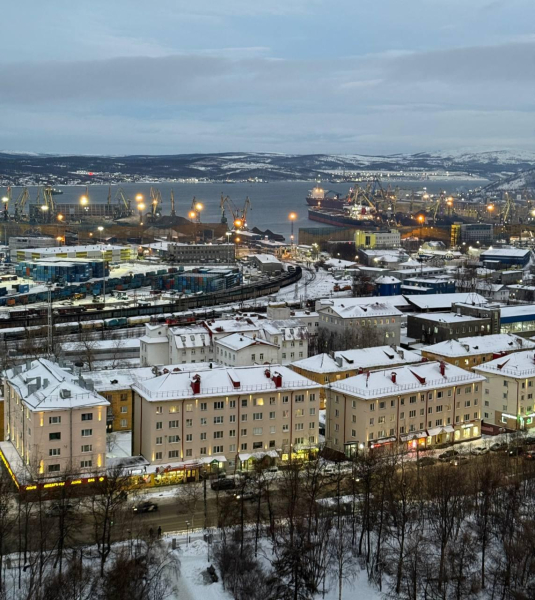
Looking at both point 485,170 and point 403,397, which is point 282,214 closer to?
point 403,397

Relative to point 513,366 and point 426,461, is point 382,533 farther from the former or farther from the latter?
point 513,366

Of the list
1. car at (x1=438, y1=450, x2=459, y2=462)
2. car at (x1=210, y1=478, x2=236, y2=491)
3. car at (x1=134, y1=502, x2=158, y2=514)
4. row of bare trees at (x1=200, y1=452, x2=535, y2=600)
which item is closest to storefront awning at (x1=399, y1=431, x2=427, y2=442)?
car at (x1=438, y1=450, x2=459, y2=462)

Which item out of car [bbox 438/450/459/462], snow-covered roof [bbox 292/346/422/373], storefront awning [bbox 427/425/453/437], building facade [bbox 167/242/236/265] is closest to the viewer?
car [bbox 438/450/459/462]

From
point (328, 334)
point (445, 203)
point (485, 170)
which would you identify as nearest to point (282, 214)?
point (445, 203)

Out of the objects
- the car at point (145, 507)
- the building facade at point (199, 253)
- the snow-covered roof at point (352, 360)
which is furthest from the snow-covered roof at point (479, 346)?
the building facade at point (199, 253)

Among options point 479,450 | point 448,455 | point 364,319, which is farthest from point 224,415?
point 364,319

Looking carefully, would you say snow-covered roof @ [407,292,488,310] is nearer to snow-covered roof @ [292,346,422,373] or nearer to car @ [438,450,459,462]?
snow-covered roof @ [292,346,422,373]

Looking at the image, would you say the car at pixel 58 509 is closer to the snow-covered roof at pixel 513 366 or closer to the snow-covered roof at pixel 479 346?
the snow-covered roof at pixel 513 366

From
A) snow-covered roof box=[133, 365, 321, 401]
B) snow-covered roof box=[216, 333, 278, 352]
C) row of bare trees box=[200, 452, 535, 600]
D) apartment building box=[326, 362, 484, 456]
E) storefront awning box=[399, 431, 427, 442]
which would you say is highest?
snow-covered roof box=[133, 365, 321, 401]
